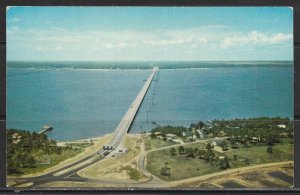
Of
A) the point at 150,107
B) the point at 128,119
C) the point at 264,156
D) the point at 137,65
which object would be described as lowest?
the point at 264,156

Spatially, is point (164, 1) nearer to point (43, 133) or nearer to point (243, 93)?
point (243, 93)

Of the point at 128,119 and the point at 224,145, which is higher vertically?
the point at 128,119

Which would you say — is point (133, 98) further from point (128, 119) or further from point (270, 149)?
point (270, 149)

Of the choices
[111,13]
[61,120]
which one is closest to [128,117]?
[61,120]

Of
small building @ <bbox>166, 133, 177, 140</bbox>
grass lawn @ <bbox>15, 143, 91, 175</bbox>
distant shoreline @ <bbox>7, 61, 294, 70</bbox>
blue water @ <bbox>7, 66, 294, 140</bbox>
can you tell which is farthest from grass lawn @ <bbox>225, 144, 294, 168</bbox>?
grass lawn @ <bbox>15, 143, 91, 175</bbox>

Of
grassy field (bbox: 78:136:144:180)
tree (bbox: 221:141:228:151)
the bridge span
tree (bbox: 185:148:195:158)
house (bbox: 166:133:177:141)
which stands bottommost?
grassy field (bbox: 78:136:144:180)

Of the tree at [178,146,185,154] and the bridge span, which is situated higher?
the bridge span

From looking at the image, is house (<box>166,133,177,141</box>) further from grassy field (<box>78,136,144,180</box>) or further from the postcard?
grassy field (<box>78,136,144,180</box>)

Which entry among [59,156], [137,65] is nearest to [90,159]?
[59,156]
